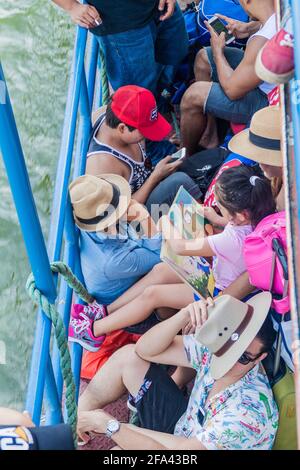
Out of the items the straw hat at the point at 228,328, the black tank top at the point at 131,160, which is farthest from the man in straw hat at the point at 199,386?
the black tank top at the point at 131,160

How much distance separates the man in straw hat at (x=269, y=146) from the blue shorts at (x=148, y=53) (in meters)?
0.83

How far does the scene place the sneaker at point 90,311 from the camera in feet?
8.30

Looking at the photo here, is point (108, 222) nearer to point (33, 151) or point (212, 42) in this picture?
point (212, 42)

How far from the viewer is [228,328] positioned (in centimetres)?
202

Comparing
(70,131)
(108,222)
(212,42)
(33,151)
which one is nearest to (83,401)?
(108,222)

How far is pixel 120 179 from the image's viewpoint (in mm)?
2635

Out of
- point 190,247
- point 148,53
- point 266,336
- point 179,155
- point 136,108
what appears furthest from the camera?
point 148,53

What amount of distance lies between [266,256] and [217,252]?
0.85ft

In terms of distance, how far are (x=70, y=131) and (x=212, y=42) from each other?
35.9 inches

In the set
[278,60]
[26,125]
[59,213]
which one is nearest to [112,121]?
[59,213]

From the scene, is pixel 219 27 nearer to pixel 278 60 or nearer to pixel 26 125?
pixel 278 60

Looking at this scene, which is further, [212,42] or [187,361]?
[212,42]

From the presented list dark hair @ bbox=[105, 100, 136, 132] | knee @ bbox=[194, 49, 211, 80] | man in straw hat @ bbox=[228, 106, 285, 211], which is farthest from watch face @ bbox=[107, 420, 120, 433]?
knee @ bbox=[194, 49, 211, 80]

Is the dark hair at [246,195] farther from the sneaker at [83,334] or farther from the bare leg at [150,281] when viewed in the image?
the sneaker at [83,334]
